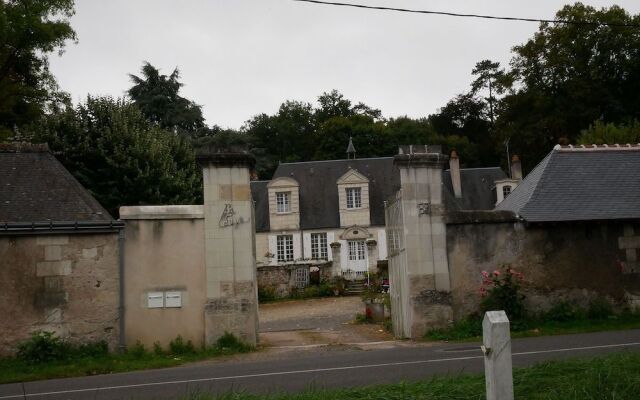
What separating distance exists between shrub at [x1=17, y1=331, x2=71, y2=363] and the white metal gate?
681 centimetres

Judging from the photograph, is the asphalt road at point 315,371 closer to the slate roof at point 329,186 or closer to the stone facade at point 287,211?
the stone facade at point 287,211

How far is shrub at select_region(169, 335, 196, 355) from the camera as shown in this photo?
12664 mm

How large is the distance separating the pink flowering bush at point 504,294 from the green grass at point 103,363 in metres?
4.99

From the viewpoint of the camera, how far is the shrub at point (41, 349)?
1180 cm

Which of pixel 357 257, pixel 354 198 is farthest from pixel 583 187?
pixel 354 198

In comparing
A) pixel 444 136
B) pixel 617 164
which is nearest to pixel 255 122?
pixel 444 136

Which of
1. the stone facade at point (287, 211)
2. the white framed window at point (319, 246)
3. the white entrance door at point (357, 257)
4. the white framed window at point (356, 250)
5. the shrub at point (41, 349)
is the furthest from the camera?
the stone facade at point (287, 211)

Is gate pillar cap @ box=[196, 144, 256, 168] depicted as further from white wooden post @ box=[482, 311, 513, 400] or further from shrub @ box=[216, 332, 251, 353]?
white wooden post @ box=[482, 311, 513, 400]

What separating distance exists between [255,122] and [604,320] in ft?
183

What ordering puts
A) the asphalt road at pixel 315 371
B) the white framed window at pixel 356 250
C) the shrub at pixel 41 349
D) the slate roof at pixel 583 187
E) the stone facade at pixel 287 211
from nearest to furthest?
the asphalt road at pixel 315 371 < the shrub at pixel 41 349 < the slate roof at pixel 583 187 < the white framed window at pixel 356 250 < the stone facade at pixel 287 211

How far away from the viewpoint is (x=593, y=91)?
3947 centimetres

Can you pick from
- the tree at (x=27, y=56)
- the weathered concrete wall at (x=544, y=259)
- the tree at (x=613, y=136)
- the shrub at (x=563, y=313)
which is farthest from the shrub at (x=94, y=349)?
the tree at (x=613, y=136)

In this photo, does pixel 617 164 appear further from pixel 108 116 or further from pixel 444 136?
pixel 444 136

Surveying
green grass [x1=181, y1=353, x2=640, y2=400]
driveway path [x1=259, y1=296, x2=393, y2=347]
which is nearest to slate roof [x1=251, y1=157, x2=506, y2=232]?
driveway path [x1=259, y1=296, x2=393, y2=347]
